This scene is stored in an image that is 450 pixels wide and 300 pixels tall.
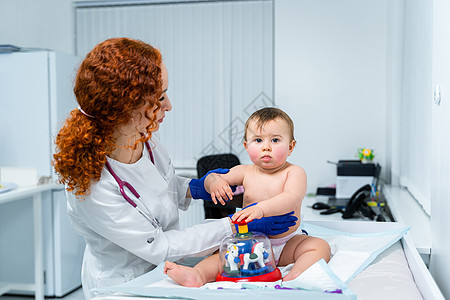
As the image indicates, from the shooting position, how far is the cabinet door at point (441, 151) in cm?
126

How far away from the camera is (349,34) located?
3.50 meters

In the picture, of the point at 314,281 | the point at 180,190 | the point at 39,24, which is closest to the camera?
the point at 314,281

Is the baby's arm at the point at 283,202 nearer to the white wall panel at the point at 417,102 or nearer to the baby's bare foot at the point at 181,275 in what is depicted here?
the baby's bare foot at the point at 181,275

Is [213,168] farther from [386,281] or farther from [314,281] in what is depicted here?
[314,281]

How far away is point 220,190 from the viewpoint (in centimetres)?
143

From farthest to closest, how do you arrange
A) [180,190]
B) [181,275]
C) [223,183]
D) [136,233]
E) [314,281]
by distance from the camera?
[180,190]
[223,183]
[136,233]
[181,275]
[314,281]

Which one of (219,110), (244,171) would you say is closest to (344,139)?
(219,110)

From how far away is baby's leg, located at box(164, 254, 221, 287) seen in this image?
1.11m

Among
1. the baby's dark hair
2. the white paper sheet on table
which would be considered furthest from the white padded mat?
the baby's dark hair

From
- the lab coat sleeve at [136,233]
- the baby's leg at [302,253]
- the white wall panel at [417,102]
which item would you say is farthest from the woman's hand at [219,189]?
the white wall panel at [417,102]

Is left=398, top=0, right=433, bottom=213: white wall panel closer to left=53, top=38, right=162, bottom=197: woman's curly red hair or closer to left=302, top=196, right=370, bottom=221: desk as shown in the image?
left=302, top=196, right=370, bottom=221: desk

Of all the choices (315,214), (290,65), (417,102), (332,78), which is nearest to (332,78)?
(332,78)

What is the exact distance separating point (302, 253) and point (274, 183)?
269 millimetres

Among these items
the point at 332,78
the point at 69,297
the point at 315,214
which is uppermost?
the point at 332,78
